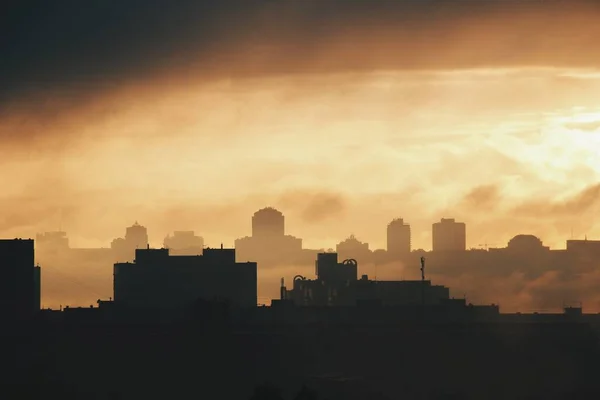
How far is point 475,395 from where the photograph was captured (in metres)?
185

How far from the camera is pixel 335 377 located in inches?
7008

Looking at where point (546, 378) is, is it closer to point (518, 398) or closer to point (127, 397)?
point (518, 398)

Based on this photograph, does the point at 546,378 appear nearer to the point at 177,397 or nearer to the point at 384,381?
the point at 384,381

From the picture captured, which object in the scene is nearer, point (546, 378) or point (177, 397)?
point (177, 397)

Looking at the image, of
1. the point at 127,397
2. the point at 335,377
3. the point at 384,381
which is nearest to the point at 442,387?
the point at 384,381

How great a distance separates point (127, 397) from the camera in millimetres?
189000

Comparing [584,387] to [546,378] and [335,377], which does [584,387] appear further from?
[335,377]

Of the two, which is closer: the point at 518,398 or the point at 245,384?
the point at 518,398

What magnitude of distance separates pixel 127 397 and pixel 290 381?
18.7 metres

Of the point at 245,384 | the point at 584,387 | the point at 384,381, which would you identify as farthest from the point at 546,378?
the point at 245,384

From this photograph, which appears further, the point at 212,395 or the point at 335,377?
the point at 212,395

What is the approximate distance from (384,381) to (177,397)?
22951 mm

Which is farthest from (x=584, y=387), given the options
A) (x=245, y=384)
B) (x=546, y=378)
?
(x=245, y=384)

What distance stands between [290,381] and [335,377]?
56.8ft
